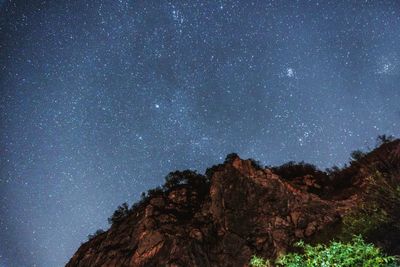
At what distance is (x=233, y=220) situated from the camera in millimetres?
26703

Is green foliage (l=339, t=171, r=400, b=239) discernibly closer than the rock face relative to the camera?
Yes

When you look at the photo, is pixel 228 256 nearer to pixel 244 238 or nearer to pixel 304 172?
pixel 244 238

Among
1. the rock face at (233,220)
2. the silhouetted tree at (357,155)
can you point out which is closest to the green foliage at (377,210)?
the rock face at (233,220)

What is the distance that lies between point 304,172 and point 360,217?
57.8 feet

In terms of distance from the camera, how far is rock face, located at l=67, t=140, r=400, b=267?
79.2 ft

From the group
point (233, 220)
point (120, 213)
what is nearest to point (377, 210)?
point (233, 220)

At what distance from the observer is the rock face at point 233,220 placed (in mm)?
24141

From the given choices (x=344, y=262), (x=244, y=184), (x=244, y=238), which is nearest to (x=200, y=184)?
(x=244, y=184)

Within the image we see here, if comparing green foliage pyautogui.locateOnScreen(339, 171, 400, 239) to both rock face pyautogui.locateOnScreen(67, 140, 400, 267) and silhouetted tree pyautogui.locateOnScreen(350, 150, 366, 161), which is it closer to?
rock face pyautogui.locateOnScreen(67, 140, 400, 267)

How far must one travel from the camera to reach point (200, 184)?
Result: 33.1 meters

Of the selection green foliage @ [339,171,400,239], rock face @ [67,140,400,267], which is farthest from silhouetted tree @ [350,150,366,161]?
green foliage @ [339,171,400,239]

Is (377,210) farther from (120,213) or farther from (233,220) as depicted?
(120,213)

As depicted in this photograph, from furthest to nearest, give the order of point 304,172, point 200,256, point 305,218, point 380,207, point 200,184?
point 304,172 < point 200,184 < point 305,218 < point 200,256 < point 380,207

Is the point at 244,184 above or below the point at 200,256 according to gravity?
above
